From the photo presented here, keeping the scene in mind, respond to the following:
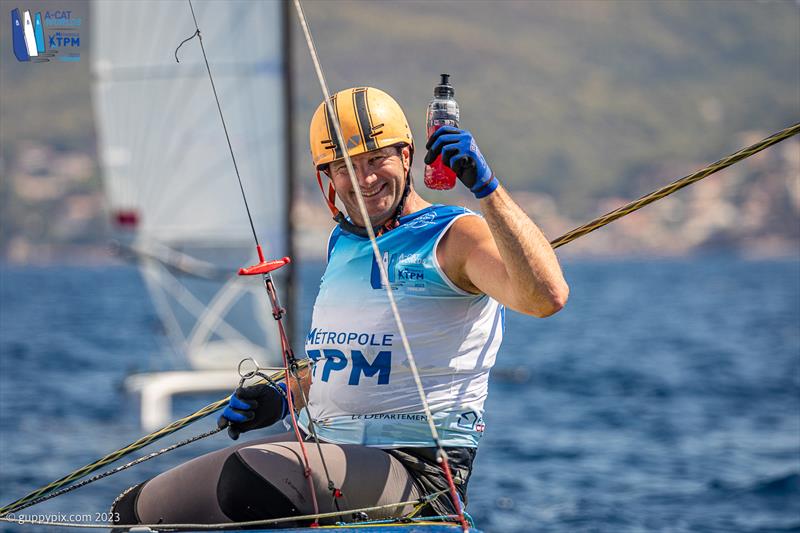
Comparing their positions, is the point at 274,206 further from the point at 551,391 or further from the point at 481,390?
the point at 481,390

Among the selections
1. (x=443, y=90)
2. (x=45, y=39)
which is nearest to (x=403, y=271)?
(x=443, y=90)

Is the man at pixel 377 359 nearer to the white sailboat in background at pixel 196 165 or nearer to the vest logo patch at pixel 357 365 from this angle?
the vest logo patch at pixel 357 365

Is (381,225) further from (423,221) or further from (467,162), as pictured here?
(467,162)

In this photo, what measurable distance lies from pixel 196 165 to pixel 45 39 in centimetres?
1178

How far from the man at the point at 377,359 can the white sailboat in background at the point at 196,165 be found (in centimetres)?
1033

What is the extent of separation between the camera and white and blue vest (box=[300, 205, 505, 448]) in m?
3.96

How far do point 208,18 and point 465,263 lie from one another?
11768 mm

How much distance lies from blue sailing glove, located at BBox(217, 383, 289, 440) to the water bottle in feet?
3.27

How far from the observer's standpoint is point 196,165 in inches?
691

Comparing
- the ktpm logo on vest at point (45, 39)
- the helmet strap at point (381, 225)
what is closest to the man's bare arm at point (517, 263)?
the helmet strap at point (381, 225)

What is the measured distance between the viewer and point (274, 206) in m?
16.5

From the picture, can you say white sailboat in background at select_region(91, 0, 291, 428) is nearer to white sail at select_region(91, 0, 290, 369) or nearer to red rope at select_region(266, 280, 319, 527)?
white sail at select_region(91, 0, 290, 369)

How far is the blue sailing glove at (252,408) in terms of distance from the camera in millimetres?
4289

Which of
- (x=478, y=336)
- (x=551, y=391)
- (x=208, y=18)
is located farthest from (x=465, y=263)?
(x=551, y=391)
